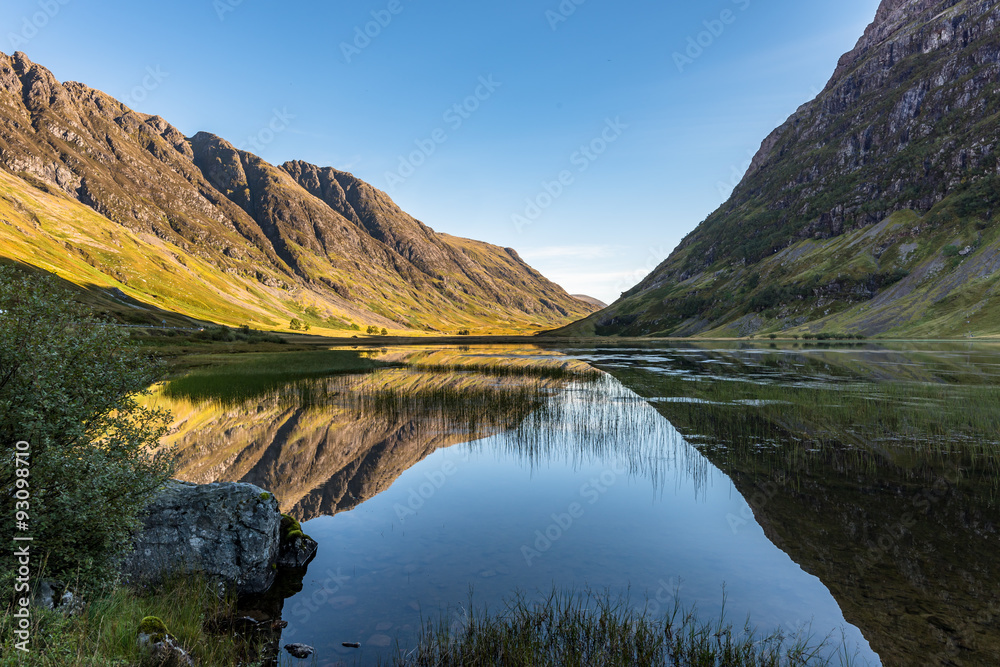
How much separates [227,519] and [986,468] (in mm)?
27799

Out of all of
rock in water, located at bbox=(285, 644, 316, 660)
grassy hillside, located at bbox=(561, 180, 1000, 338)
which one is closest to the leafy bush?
rock in water, located at bbox=(285, 644, 316, 660)

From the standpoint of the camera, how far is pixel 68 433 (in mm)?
8328

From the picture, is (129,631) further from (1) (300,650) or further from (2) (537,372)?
(2) (537,372)

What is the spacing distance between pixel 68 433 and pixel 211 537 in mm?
4632

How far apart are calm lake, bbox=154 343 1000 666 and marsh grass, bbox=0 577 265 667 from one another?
5.19ft

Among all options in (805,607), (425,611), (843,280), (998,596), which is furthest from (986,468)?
(843,280)

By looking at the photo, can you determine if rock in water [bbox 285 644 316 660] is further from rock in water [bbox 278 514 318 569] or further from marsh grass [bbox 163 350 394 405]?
marsh grass [bbox 163 350 394 405]

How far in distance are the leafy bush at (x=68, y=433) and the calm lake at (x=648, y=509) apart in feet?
14.0

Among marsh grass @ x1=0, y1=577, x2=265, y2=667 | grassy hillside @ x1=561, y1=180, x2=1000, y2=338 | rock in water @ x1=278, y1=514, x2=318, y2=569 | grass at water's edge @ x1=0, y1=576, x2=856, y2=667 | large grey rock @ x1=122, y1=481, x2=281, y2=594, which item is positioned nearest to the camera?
marsh grass @ x1=0, y1=577, x2=265, y2=667

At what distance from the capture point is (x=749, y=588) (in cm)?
1168

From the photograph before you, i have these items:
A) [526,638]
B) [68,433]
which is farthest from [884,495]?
[68,433]

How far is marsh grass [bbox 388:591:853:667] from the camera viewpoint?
28.1 feet

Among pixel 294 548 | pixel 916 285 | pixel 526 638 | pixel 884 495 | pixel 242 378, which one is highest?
pixel 916 285

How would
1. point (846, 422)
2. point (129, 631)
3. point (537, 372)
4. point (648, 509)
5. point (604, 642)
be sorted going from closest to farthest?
point (129, 631), point (604, 642), point (648, 509), point (846, 422), point (537, 372)
